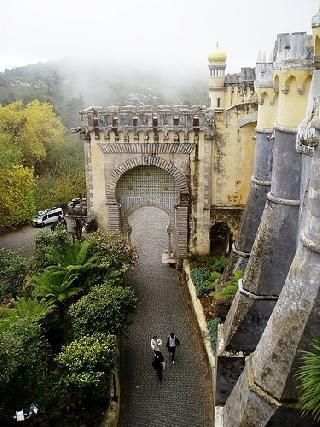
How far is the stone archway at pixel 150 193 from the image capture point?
20938mm

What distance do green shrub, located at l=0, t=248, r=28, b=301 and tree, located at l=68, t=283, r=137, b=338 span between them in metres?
4.36

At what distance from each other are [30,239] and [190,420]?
756 inches

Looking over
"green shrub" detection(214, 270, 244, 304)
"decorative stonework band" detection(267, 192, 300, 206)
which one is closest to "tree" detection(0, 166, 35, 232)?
"green shrub" detection(214, 270, 244, 304)

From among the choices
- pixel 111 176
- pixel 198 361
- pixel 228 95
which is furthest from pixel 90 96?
pixel 198 361

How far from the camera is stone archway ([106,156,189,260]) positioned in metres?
Result: 20.9

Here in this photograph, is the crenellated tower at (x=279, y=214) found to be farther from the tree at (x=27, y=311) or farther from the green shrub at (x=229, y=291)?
the tree at (x=27, y=311)

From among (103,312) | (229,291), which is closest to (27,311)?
(103,312)

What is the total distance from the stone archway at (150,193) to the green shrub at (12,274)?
4922mm

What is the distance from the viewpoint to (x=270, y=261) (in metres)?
10.0

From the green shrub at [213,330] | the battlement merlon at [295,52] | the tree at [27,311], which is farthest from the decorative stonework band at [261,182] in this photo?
the tree at [27,311]

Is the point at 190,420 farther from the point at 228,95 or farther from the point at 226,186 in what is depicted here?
the point at 228,95

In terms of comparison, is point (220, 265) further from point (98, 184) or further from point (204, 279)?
point (98, 184)

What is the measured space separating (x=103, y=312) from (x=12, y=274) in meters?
5.56

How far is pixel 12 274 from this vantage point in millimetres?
17500
